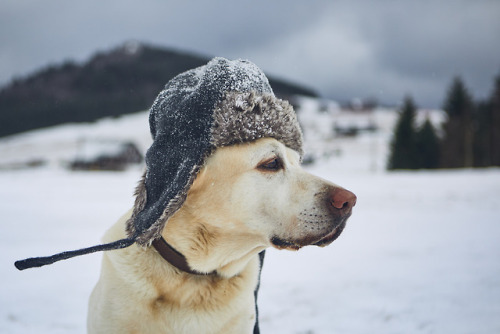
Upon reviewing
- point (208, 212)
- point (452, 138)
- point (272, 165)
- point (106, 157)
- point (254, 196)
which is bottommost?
point (106, 157)

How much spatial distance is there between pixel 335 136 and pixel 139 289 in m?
47.4

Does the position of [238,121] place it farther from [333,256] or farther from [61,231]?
[61,231]

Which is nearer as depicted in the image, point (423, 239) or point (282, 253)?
point (282, 253)

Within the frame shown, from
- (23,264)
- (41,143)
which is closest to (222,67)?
(23,264)

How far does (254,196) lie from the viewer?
7.08 ft

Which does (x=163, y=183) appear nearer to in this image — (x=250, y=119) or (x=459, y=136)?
(x=250, y=119)

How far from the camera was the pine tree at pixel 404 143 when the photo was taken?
109ft

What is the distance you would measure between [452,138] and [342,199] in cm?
3579

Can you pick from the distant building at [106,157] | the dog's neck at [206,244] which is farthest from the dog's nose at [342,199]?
the distant building at [106,157]

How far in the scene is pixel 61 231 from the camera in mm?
6512

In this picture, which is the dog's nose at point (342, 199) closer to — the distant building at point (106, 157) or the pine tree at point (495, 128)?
the distant building at point (106, 157)

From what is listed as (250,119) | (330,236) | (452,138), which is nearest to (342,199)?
(330,236)

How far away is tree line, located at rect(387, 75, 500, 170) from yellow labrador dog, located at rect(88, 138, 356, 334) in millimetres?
33627

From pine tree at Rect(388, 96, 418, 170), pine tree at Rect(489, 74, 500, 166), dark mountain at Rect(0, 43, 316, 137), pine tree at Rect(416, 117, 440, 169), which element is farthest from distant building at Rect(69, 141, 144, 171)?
pine tree at Rect(489, 74, 500, 166)
